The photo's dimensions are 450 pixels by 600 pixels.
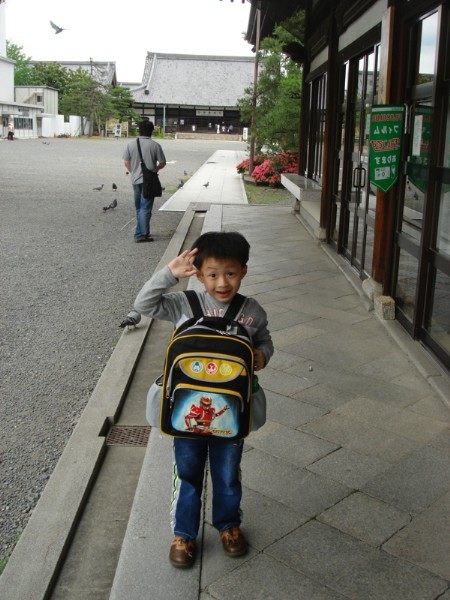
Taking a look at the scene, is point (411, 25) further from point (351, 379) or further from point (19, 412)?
point (19, 412)

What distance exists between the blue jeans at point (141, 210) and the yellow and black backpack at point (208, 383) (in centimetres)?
720

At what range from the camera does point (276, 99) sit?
17.2m

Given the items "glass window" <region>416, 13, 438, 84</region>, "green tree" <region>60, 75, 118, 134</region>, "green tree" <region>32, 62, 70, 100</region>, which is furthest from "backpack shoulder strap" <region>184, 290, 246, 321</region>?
"green tree" <region>32, 62, 70, 100</region>

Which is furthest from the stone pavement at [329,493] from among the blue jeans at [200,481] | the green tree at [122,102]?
the green tree at [122,102]

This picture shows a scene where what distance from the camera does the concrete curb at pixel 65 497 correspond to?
2.52 meters

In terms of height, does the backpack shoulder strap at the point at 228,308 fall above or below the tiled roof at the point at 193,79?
below

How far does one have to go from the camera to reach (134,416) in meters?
4.01

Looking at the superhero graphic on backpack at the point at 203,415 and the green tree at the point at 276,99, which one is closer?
the superhero graphic on backpack at the point at 203,415

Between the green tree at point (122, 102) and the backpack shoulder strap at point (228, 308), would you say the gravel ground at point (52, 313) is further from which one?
the green tree at point (122, 102)

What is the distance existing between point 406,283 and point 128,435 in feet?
8.45

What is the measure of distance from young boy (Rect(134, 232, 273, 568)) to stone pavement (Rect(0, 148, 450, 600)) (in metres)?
0.10

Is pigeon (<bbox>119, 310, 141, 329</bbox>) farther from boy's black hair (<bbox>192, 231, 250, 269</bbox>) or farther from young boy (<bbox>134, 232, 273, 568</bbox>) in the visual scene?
boy's black hair (<bbox>192, 231, 250, 269</bbox>)

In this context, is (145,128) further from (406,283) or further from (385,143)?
(406,283)

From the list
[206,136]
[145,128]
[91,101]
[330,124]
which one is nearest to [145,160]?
[145,128]
